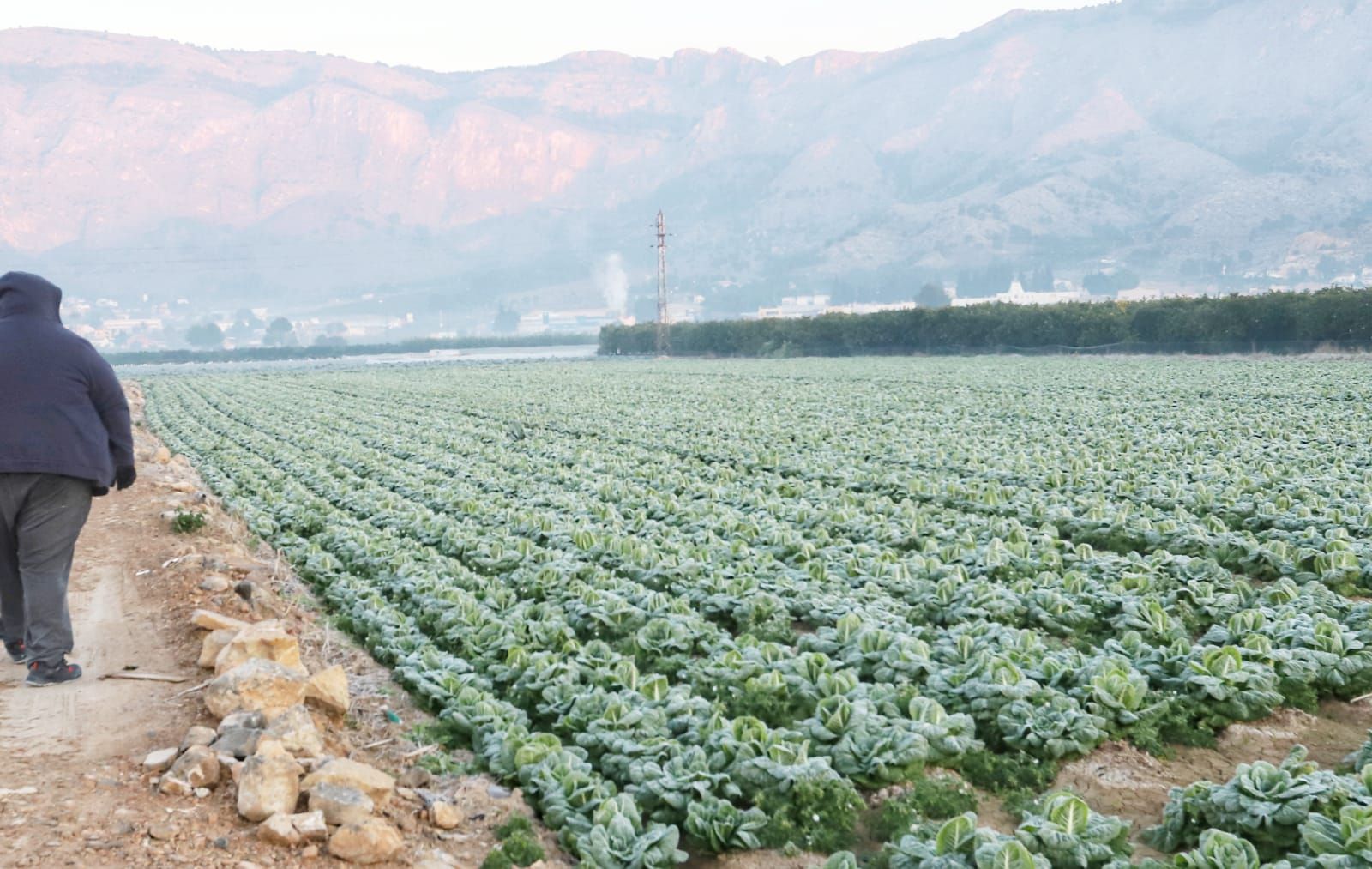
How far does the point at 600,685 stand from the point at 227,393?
147 ft

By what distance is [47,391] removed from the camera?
23.9ft

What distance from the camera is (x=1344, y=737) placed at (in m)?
6.70

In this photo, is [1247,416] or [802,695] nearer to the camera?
[802,695]

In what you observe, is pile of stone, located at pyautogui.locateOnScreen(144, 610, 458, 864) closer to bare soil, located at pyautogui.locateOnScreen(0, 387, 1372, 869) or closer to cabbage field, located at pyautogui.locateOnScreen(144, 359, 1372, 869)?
bare soil, located at pyautogui.locateOnScreen(0, 387, 1372, 869)

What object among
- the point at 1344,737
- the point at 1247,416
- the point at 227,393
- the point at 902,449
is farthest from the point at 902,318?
the point at 1344,737

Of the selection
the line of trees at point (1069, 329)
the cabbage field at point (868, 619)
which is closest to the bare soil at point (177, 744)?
the cabbage field at point (868, 619)

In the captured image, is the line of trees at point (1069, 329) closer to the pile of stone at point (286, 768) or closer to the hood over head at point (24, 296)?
the pile of stone at point (286, 768)

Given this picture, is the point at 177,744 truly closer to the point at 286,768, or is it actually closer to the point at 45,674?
the point at 286,768

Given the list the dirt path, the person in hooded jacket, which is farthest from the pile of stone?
the person in hooded jacket

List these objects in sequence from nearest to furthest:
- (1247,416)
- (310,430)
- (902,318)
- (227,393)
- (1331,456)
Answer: (1331,456) → (1247,416) → (310,430) → (227,393) → (902,318)

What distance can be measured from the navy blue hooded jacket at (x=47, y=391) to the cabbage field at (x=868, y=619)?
2.70 meters

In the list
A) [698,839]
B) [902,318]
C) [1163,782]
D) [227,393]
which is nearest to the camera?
[698,839]

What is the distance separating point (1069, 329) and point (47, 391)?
5779 centimetres

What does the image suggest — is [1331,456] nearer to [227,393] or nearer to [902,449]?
[902,449]
